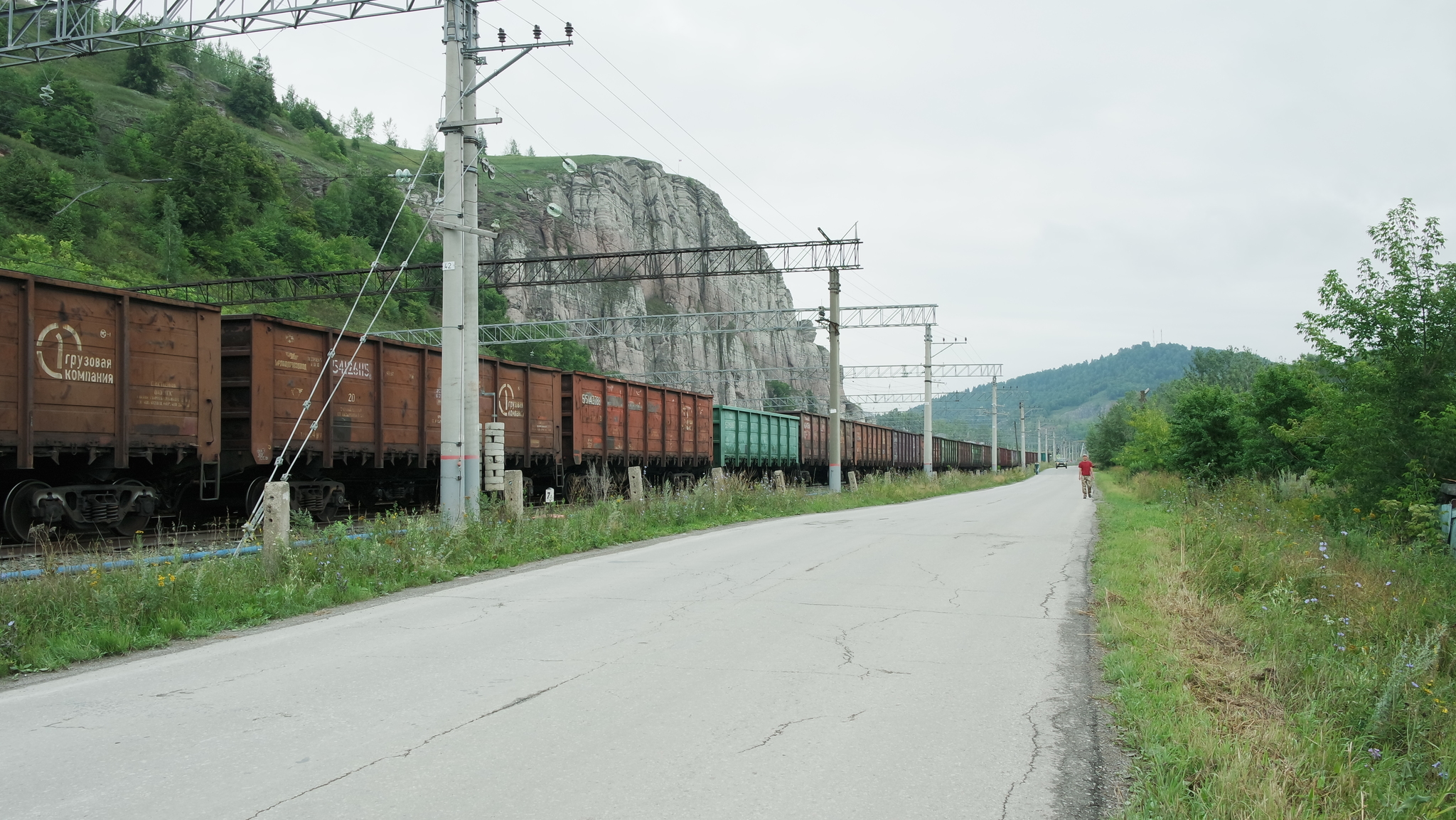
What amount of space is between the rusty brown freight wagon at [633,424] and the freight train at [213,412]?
9cm

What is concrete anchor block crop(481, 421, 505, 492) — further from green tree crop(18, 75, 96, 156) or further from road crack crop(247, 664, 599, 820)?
green tree crop(18, 75, 96, 156)

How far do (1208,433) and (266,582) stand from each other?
26392mm

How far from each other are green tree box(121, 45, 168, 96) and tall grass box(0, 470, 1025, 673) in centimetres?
10706

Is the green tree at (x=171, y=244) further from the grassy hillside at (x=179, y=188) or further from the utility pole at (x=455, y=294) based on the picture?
the utility pole at (x=455, y=294)

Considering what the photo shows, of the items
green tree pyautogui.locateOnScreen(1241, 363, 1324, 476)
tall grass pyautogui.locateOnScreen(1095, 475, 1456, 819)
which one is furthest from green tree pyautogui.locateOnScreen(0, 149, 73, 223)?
tall grass pyautogui.locateOnScreen(1095, 475, 1456, 819)

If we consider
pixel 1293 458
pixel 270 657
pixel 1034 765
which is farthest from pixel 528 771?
pixel 1293 458

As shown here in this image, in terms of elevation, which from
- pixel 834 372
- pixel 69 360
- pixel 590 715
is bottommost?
pixel 590 715

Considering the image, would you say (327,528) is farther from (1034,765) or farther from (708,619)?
(1034,765)

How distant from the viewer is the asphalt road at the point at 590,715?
393cm

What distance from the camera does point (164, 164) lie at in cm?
7419

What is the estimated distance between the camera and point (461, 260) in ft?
A: 46.2

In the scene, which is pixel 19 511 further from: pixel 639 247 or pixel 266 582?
pixel 639 247

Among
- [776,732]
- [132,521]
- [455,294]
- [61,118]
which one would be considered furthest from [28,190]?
[776,732]

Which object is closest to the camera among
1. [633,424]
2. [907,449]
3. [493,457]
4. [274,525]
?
[274,525]
